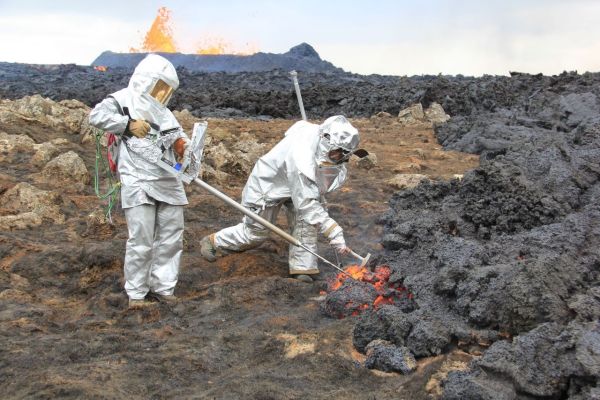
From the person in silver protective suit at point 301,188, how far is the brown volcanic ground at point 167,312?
26 centimetres

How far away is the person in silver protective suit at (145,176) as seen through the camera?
5676 mm

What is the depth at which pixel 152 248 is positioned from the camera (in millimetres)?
5883

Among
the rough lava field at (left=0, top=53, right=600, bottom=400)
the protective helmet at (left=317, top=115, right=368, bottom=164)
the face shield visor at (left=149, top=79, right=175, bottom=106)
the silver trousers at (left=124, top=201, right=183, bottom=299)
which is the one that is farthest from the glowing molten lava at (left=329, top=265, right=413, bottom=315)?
the face shield visor at (left=149, top=79, right=175, bottom=106)

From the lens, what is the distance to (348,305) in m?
5.34

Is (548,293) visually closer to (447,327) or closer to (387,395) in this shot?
(447,327)

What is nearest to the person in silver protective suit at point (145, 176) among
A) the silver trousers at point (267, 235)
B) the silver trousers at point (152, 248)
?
the silver trousers at point (152, 248)

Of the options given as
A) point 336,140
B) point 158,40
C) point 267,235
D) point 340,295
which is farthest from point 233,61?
point 340,295

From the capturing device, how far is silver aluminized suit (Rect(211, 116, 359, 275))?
6.04 metres

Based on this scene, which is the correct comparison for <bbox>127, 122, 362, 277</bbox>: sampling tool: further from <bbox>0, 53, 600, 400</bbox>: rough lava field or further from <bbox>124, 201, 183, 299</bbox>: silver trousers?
<bbox>0, 53, 600, 400</bbox>: rough lava field

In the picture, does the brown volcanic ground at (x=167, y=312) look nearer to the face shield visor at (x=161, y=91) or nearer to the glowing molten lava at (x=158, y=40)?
the face shield visor at (x=161, y=91)

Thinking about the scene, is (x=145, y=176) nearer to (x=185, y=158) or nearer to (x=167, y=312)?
(x=185, y=158)

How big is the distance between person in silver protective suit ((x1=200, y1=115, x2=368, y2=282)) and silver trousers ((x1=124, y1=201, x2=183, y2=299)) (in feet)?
2.86

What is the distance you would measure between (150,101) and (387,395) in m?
3.10

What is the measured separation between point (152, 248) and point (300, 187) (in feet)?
4.37
